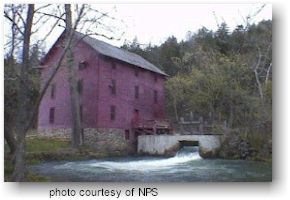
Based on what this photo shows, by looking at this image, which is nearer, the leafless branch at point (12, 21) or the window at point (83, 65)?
the leafless branch at point (12, 21)

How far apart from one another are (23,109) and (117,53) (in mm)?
1088

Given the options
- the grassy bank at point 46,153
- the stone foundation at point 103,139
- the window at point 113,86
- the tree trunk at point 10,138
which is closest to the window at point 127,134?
Result: the stone foundation at point 103,139

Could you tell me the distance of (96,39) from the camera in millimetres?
4598

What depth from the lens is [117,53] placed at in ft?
15.4

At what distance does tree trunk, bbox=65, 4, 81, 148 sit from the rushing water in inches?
10.4

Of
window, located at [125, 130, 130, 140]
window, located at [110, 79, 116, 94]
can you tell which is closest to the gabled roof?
window, located at [110, 79, 116, 94]

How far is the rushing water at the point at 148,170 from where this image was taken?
4.38 m

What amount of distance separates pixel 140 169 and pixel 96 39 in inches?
53.7

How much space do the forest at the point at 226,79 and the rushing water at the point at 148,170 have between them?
191 millimetres

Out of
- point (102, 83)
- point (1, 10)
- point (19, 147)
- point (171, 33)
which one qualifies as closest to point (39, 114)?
point (19, 147)

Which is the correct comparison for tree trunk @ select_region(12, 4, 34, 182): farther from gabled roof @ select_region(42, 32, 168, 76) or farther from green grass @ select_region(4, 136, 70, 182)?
gabled roof @ select_region(42, 32, 168, 76)

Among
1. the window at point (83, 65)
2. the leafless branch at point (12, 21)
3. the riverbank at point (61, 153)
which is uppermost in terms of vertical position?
the leafless branch at point (12, 21)

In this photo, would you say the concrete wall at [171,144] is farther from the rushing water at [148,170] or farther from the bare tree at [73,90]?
the bare tree at [73,90]

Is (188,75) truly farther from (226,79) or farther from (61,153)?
(61,153)
